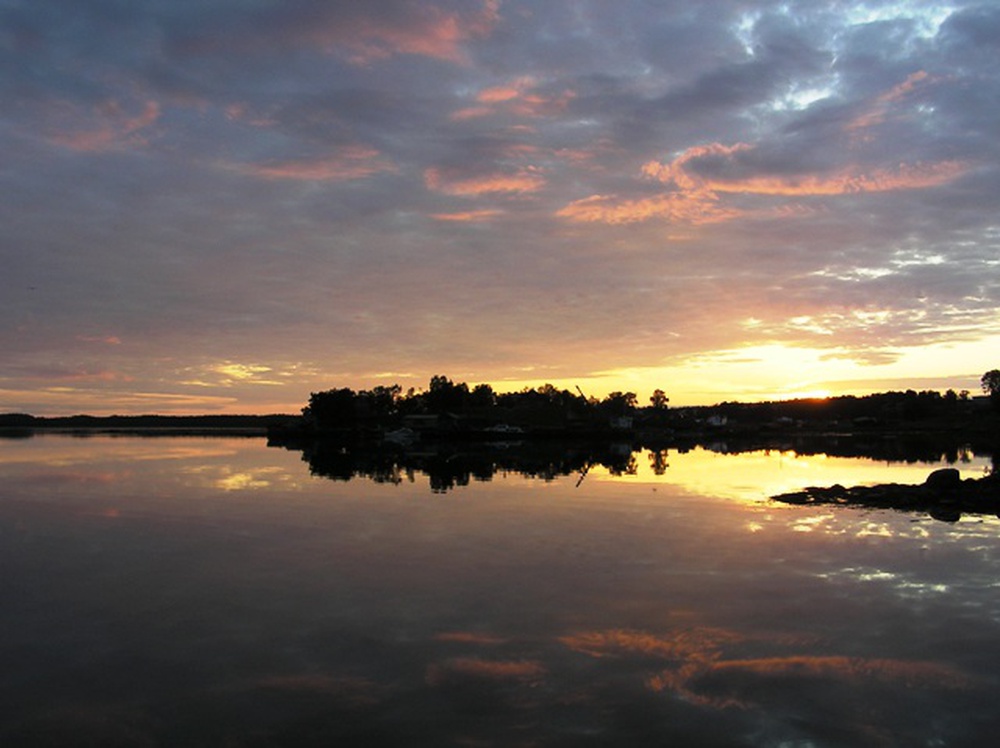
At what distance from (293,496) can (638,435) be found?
12401 cm

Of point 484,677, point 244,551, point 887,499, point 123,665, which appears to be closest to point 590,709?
point 484,677

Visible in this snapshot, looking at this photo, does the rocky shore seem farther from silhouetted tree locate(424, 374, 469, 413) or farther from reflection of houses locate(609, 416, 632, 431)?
silhouetted tree locate(424, 374, 469, 413)

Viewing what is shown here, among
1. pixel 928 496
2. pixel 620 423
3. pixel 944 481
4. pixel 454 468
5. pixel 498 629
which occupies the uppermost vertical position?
pixel 620 423

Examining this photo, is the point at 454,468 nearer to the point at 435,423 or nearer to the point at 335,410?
the point at 435,423

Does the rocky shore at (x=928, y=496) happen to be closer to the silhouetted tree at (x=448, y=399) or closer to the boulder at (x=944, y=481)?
the boulder at (x=944, y=481)

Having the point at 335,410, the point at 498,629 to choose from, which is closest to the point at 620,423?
the point at 335,410

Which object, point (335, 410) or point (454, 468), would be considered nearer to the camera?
point (454, 468)

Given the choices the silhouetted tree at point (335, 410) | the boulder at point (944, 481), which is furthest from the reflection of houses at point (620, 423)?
the boulder at point (944, 481)

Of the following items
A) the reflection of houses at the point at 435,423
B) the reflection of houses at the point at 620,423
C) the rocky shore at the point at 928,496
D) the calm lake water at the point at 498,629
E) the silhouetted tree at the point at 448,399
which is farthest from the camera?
Answer: the silhouetted tree at the point at 448,399

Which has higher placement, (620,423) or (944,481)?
(620,423)

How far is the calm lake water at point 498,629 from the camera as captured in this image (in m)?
11.3

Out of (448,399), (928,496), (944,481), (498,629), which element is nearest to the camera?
(498,629)

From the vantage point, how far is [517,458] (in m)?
81.2

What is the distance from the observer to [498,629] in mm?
16094
